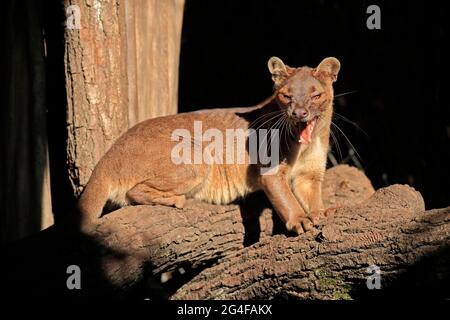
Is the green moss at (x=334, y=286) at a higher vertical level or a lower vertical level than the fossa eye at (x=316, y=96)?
lower

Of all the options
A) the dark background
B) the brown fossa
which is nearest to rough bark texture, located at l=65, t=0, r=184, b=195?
the brown fossa

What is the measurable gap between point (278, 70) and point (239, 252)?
178cm

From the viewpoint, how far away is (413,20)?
827 centimetres

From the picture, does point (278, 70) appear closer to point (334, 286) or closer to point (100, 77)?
point (100, 77)

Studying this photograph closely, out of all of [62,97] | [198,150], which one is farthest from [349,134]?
[62,97]

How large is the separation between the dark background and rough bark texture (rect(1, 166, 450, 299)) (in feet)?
10.3

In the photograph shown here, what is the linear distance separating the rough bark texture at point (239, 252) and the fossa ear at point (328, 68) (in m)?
1.37

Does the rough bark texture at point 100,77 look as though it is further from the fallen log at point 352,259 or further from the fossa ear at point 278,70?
the fallen log at point 352,259

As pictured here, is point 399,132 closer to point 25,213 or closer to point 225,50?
point 225,50

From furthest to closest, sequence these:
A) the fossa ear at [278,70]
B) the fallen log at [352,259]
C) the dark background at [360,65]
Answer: the dark background at [360,65]
the fossa ear at [278,70]
the fallen log at [352,259]

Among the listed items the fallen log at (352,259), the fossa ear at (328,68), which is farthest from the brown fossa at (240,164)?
the fallen log at (352,259)

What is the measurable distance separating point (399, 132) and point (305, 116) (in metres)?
3.47

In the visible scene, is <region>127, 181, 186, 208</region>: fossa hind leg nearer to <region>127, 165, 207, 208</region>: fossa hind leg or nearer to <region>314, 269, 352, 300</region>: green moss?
<region>127, 165, 207, 208</region>: fossa hind leg

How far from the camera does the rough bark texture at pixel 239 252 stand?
4473 millimetres
